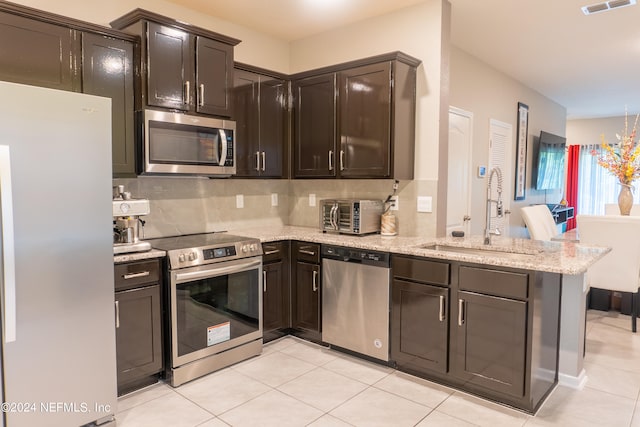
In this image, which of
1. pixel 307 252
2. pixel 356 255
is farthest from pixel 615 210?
pixel 307 252

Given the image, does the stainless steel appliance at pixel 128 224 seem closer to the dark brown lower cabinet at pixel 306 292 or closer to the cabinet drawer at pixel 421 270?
the dark brown lower cabinet at pixel 306 292

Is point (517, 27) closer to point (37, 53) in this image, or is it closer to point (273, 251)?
point (273, 251)

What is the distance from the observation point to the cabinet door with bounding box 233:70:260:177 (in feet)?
11.8

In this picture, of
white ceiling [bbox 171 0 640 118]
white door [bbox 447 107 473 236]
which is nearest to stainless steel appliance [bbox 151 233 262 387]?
white ceiling [bbox 171 0 640 118]

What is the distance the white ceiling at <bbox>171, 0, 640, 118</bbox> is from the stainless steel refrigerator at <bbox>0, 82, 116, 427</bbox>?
1904 millimetres

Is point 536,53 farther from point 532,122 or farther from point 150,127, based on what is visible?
point 150,127

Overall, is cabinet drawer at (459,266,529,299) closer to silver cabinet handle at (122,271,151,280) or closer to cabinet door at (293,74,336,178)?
cabinet door at (293,74,336,178)

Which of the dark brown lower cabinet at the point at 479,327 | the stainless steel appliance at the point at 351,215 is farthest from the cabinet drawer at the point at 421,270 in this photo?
the stainless steel appliance at the point at 351,215

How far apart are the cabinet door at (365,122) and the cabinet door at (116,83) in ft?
5.45

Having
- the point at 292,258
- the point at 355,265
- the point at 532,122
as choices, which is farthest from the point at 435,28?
the point at 532,122

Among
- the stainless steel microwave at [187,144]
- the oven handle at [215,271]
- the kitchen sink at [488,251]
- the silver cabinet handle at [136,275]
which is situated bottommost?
the oven handle at [215,271]

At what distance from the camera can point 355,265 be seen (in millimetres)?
3201

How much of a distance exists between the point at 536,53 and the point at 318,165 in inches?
118

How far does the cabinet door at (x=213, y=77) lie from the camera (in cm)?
313
